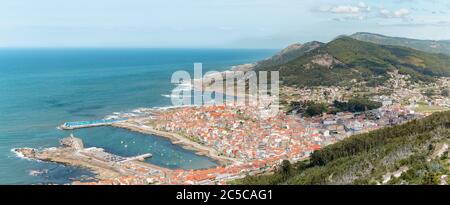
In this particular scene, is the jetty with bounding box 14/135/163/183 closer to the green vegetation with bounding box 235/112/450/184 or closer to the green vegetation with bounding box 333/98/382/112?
the green vegetation with bounding box 235/112/450/184

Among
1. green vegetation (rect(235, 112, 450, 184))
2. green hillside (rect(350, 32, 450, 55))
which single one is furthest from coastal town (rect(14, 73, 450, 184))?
green hillside (rect(350, 32, 450, 55))

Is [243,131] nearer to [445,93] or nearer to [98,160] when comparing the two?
[98,160]

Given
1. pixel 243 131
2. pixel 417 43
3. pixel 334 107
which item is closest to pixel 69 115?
pixel 243 131

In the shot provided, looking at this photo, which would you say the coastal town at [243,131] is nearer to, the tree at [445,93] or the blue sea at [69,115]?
the tree at [445,93]
